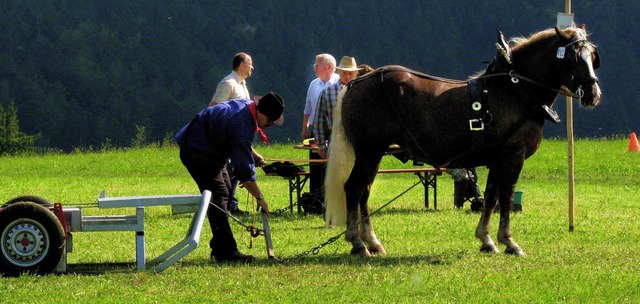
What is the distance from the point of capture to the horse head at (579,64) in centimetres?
1076

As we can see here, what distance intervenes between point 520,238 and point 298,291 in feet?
13.4

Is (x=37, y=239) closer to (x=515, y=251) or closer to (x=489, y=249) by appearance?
(x=489, y=249)

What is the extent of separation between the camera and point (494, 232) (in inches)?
506

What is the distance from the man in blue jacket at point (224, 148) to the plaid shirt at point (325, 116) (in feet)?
7.25

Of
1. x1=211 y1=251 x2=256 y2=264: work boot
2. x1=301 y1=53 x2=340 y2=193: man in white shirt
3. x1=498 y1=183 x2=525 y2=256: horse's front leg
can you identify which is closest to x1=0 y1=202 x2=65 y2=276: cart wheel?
x1=211 y1=251 x2=256 y2=264: work boot

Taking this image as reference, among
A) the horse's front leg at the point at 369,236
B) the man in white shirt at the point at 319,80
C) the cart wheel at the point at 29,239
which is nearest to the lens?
the cart wheel at the point at 29,239

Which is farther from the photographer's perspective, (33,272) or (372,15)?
(372,15)

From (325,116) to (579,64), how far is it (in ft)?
10.7

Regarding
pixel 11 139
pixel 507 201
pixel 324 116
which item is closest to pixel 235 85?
pixel 324 116

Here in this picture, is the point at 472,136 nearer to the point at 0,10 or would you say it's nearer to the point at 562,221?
the point at 562,221

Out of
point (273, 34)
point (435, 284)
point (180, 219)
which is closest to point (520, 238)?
point (435, 284)

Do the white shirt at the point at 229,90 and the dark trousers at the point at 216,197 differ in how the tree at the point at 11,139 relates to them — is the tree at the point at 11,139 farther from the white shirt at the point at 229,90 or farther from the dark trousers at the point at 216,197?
the dark trousers at the point at 216,197

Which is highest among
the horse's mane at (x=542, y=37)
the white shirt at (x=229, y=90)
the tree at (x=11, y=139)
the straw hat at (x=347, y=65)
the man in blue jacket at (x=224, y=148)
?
the horse's mane at (x=542, y=37)

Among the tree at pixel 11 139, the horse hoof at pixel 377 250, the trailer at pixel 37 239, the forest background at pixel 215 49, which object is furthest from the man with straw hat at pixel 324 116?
the forest background at pixel 215 49
